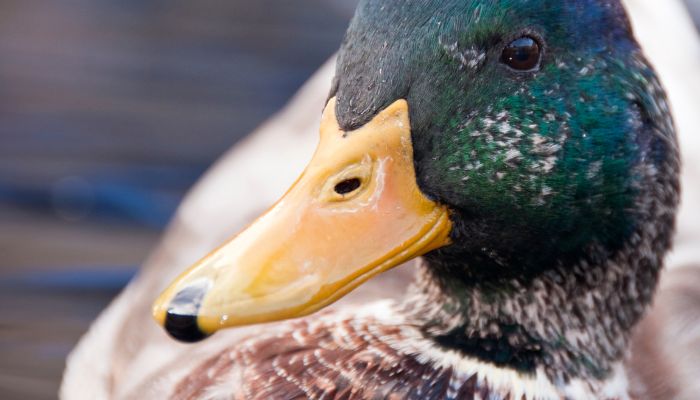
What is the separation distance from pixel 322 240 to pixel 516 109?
37 cm

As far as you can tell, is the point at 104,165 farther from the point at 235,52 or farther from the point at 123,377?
the point at 123,377

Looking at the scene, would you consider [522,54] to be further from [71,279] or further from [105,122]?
[105,122]

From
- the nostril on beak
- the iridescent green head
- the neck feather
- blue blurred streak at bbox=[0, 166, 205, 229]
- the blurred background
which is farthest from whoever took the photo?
blue blurred streak at bbox=[0, 166, 205, 229]

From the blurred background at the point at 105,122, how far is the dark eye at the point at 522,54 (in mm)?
1808

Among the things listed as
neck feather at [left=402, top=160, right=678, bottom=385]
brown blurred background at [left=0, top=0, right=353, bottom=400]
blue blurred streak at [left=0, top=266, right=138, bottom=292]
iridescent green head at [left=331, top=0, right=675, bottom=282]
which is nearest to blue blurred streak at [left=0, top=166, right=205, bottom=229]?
brown blurred background at [left=0, top=0, right=353, bottom=400]

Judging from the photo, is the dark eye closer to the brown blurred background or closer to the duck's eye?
the duck's eye

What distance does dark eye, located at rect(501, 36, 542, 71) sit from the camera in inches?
80.7

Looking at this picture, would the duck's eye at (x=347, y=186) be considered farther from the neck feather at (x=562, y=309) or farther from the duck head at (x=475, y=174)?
the neck feather at (x=562, y=309)

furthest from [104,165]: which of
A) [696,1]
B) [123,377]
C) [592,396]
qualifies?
[592,396]

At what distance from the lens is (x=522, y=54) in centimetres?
205

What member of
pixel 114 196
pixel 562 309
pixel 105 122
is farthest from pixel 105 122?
pixel 562 309

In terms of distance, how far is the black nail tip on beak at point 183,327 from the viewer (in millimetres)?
1897

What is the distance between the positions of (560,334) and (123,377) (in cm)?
118

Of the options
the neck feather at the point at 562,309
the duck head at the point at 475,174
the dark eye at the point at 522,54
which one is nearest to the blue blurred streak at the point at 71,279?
the neck feather at the point at 562,309
